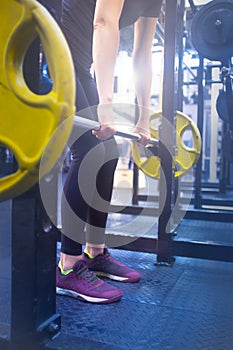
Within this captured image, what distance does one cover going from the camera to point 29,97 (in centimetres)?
52

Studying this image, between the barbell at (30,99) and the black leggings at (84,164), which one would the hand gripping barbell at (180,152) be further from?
the barbell at (30,99)

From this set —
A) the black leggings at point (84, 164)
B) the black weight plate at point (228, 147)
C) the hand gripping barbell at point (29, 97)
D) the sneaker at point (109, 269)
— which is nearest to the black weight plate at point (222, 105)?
the black weight plate at point (228, 147)

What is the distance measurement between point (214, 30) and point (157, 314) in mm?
1577

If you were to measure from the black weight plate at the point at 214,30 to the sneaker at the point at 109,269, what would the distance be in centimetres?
136

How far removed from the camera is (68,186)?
1113 mm

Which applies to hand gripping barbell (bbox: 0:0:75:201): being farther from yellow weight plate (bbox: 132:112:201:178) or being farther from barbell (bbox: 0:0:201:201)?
yellow weight plate (bbox: 132:112:201:178)

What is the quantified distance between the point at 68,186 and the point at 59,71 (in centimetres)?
64

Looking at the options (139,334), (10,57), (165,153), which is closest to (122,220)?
(165,153)

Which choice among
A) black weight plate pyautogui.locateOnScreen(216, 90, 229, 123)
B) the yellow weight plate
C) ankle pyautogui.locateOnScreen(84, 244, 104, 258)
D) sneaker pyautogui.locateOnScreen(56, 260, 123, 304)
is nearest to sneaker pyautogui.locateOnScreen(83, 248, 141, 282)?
ankle pyautogui.locateOnScreen(84, 244, 104, 258)

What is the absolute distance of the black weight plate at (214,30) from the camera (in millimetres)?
1918

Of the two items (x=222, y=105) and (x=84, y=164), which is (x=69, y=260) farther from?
(x=222, y=105)

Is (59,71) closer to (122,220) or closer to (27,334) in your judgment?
(27,334)

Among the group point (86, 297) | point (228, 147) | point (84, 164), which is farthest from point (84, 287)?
point (228, 147)

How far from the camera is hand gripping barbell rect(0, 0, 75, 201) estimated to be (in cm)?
50
